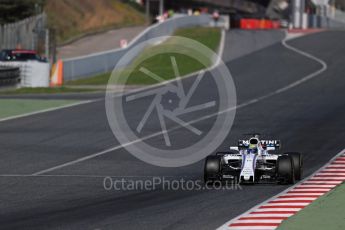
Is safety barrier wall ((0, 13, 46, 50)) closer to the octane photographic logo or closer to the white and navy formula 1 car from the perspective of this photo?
the octane photographic logo

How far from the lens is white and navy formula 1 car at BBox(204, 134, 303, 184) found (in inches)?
A: 639

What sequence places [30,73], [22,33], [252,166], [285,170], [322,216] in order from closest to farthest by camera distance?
[322,216] < [252,166] < [285,170] < [30,73] < [22,33]

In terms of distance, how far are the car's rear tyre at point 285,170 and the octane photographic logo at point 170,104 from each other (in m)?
4.02

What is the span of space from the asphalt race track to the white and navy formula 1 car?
23 cm

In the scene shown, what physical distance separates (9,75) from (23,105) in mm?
8560

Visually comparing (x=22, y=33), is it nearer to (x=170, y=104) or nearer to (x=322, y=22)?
(x=170, y=104)

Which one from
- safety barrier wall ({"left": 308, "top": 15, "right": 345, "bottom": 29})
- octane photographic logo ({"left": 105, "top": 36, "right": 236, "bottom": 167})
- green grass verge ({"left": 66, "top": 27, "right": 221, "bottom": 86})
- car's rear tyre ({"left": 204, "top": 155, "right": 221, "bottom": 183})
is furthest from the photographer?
safety barrier wall ({"left": 308, "top": 15, "right": 345, "bottom": 29})

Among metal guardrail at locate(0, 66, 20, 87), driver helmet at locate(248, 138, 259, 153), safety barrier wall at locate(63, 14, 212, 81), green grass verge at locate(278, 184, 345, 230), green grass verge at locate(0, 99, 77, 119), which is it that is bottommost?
green grass verge at locate(278, 184, 345, 230)

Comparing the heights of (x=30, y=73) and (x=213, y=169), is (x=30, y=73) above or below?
above

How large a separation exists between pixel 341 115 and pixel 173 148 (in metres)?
9.06

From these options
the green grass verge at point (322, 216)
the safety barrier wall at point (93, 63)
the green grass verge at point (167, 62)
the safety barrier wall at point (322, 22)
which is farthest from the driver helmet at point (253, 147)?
the safety barrier wall at point (322, 22)

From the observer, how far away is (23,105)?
33656mm

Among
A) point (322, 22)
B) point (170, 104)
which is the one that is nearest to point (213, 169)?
point (170, 104)

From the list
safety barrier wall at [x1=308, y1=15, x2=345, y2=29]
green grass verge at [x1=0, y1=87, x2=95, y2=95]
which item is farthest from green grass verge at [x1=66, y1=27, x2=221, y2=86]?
safety barrier wall at [x1=308, y1=15, x2=345, y2=29]
